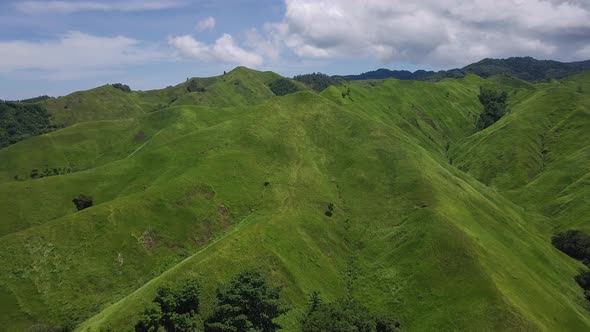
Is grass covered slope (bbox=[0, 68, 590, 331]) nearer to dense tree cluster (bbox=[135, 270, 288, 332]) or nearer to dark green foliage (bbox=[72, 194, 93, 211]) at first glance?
dense tree cluster (bbox=[135, 270, 288, 332])

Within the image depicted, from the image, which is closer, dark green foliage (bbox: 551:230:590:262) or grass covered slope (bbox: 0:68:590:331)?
grass covered slope (bbox: 0:68:590:331)

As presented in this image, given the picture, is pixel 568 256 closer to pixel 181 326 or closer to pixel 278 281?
pixel 278 281

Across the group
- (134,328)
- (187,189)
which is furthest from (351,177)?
(134,328)

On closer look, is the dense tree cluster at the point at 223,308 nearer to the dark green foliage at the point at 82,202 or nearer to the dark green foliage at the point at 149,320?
the dark green foliage at the point at 149,320

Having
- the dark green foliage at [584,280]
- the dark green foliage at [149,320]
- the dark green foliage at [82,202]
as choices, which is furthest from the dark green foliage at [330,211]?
the dark green foliage at [82,202]

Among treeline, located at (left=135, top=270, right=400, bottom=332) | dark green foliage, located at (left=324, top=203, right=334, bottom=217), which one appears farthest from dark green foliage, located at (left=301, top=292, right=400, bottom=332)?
dark green foliage, located at (left=324, top=203, right=334, bottom=217)

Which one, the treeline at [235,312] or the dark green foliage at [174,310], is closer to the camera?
the dark green foliage at [174,310]

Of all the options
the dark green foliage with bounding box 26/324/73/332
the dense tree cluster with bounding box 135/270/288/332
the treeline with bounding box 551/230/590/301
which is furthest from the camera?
the treeline with bounding box 551/230/590/301
